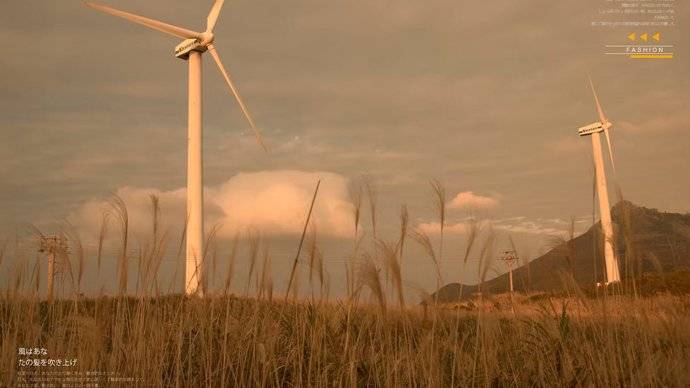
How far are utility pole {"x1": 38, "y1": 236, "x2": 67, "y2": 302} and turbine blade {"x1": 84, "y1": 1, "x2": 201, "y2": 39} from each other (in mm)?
19119

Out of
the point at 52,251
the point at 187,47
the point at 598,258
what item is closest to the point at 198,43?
the point at 187,47

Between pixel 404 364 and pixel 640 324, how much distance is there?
2604mm

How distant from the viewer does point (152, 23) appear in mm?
24891

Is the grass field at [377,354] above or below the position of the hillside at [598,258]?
below

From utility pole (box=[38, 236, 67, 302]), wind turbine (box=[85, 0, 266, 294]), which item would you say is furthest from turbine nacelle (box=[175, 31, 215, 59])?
utility pole (box=[38, 236, 67, 302])

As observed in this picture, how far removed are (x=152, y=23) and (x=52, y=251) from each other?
20.8 meters

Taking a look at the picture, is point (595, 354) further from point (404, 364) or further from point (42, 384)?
point (42, 384)

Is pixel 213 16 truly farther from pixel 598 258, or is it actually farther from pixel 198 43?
pixel 598 258

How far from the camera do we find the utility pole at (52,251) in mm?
6133

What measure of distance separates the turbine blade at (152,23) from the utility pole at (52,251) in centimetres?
1912

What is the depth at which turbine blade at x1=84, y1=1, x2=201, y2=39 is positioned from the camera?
23.5 meters

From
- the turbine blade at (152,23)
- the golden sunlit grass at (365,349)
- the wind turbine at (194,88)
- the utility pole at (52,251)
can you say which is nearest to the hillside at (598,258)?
the golden sunlit grass at (365,349)

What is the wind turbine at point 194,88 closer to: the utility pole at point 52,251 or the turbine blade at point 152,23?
the turbine blade at point 152,23

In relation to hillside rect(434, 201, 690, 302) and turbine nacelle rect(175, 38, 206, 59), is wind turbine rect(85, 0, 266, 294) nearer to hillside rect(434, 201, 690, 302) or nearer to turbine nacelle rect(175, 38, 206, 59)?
turbine nacelle rect(175, 38, 206, 59)
